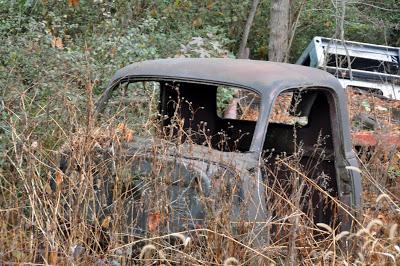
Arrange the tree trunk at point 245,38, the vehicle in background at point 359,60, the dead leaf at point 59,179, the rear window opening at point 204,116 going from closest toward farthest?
the dead leaf at point 59,179
the rear window opening at point 204,116
the vehicle in background at point 359,60
the tree trunk at point 245,38

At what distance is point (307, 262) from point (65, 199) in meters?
1.44

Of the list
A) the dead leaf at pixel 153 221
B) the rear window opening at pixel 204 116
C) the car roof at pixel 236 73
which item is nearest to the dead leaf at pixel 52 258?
the dead leaf at pixel 153 221

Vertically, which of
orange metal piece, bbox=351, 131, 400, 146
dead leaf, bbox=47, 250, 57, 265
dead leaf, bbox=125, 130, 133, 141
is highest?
dead leaf, bbox=125, 130, 133, 141

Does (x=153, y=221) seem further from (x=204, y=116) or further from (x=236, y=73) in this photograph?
(x=204, y=116)

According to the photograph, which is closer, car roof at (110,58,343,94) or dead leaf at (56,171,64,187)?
dead leaf at (56,171,64,187)

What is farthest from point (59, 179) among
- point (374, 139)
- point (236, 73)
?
point (374, 139)

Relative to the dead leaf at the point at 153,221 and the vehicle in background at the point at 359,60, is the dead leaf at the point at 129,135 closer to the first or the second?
the dead leaf at the point at 153,221

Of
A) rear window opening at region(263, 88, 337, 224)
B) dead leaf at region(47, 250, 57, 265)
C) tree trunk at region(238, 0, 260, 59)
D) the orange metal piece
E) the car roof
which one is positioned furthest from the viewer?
tree trunk at region(238, 0, 260, 59)

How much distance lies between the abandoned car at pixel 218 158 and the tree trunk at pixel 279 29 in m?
8.83

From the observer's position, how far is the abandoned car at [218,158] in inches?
169

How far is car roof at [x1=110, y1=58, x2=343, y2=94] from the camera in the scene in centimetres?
518

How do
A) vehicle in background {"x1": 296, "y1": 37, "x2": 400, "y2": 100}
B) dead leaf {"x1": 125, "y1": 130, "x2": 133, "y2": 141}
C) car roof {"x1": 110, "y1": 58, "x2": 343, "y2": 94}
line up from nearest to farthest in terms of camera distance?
dead leaf {"x1": 125, "y1": 130, "x2": 133, "y2": 141}, car roof {"x1": 110, "y1": 58, "x2": 343, "y2": 94}, vehicle in background {"x1": 296, "y1": 37, "x2": 400, "y2": 100}

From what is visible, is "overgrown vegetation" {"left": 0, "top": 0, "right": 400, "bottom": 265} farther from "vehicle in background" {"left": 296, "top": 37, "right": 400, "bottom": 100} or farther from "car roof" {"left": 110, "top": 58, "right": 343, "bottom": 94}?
"vehicle in background" {"left": 296, "top": 37, "right": 400, "bottom": 100}

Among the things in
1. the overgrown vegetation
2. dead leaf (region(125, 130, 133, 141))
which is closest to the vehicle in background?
the overgrown vegetation
